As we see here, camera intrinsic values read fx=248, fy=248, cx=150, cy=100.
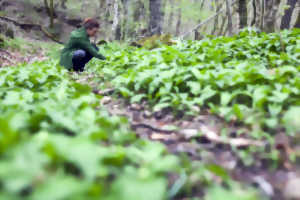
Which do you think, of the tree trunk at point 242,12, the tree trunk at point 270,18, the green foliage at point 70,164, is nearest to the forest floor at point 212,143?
the green foliage at point 70,164

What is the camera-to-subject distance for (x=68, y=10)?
1680cm

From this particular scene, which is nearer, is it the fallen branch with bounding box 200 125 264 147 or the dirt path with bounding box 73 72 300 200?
the dirt path with bounding box 73 72 300 200

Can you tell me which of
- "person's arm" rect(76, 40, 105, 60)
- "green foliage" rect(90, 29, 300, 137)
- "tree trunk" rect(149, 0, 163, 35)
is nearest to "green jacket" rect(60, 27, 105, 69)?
"person's arm" rect(76, 40, 105, 60)

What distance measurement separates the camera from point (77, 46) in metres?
5.26

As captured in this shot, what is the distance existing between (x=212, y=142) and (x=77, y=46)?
4068mm

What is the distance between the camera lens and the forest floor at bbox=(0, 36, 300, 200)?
1608 millimetres

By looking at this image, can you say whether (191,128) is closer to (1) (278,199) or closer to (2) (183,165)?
(2) (183,165)

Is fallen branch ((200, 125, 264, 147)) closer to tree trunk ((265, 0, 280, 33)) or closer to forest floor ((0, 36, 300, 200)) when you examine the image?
forest floor ((0, 36, 300, 200))

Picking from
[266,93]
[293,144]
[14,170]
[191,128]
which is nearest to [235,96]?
[266,93]

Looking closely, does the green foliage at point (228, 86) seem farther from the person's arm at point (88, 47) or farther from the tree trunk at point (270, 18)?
the tree trunk at point (270, 18)

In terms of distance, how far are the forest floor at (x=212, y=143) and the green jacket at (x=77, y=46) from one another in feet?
7.90

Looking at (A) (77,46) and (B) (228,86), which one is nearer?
(B) (228,86)

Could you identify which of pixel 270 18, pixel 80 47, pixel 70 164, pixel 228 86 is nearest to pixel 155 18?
pixel 270 18

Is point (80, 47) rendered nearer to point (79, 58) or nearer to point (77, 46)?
point (77, 46)
